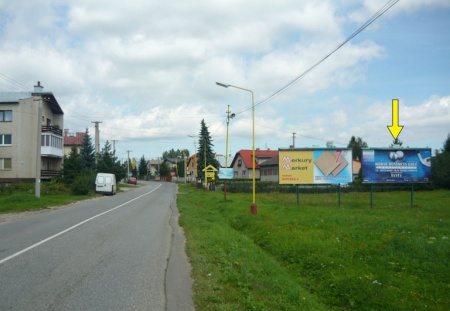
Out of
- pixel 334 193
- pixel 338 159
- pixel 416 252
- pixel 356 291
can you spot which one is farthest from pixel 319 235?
pixel 334 193

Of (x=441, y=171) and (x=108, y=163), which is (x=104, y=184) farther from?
(x=441, y=171)

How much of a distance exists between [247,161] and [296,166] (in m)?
54.0

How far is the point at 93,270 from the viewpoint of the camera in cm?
809

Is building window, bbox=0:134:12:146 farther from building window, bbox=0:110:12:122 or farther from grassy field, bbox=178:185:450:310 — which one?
grassy field, bbox=178:185:450:310

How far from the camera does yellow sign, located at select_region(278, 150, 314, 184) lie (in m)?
25.9

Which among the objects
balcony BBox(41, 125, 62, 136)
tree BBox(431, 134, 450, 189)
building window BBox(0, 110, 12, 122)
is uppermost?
building window BBox(0, 110, 12, 122)

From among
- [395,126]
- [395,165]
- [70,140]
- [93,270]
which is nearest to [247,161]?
[70,140]

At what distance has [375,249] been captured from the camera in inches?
396

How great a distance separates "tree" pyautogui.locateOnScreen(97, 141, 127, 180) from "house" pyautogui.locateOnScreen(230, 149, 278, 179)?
24.8 meters

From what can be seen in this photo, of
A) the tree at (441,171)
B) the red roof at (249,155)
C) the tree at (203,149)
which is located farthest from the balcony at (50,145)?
the tree at (441,171)

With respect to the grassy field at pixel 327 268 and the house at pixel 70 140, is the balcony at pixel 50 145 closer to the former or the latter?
the house at pixel 70 140

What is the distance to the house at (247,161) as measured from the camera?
77.2m

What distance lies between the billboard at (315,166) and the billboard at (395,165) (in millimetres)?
1120

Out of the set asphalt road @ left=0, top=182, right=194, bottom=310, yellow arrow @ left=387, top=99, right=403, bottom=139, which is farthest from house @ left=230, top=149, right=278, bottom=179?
asphalt road @ left=0, top=182, right=194, bottom=310
